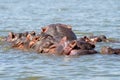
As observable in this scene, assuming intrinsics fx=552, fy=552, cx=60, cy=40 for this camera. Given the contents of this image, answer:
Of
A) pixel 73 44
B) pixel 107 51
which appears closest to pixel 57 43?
pixel 73 44

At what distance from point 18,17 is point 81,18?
3.70 m

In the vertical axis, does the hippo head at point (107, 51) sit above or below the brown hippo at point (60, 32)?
below

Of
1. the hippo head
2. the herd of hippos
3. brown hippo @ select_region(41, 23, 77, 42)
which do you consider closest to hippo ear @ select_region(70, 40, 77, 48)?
the herd of hippos

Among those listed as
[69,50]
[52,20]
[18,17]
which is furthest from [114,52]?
[18,17]

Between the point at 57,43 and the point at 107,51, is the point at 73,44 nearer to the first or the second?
the point at 57,43

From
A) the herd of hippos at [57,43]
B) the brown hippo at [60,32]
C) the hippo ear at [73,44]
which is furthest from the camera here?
→ the brown hippo at [60,32]

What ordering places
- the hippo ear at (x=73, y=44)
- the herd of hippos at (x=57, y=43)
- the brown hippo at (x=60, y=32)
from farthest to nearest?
the brown hippo at (x=60, y=32)
the herd of hippos at (x=57, y=43)
the hippo ear at (x=73, y=44)

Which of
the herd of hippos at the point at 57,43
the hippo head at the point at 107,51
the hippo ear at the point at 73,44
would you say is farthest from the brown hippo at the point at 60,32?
the hippo head at the point at 107,51

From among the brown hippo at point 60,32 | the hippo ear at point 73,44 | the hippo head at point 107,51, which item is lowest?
the hippo head at point 107,51

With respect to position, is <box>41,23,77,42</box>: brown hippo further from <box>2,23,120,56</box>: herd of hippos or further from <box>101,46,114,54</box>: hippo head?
<box>101,46,114,54</box>: hippo head

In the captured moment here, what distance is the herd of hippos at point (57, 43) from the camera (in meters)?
16.1

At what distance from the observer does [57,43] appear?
16531mm

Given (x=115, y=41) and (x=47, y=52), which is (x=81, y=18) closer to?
(x=115, y=41)

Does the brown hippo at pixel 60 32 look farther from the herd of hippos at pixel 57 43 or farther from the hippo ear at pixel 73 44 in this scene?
the hippo ear at pixel 73 44
